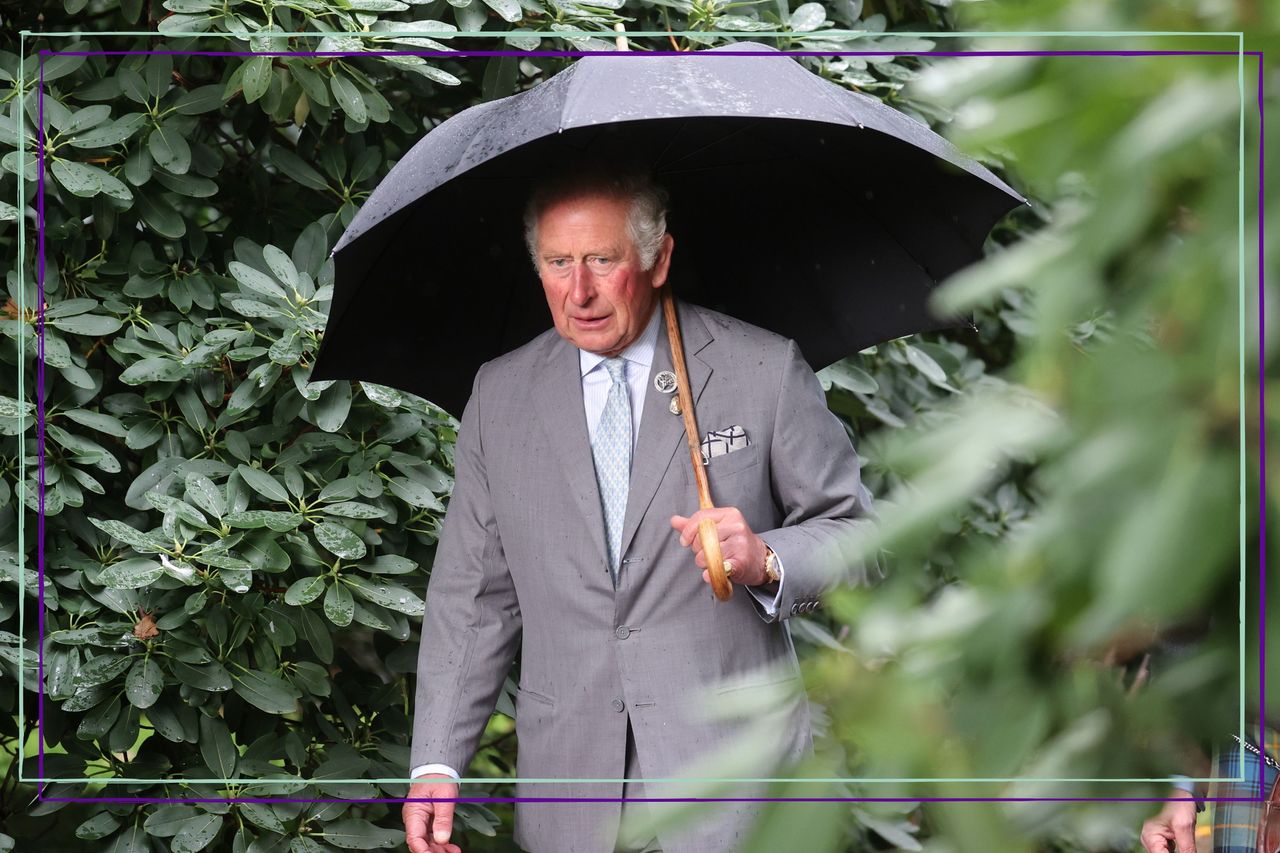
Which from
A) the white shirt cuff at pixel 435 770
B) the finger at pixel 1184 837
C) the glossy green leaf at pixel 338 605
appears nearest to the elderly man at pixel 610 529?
the white shirt cuff at pixel 435 770

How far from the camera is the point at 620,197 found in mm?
1972

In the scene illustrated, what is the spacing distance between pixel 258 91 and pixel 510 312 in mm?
572

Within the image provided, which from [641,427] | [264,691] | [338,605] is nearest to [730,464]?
[641,427]

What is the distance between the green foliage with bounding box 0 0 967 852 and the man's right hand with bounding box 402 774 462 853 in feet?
1.61

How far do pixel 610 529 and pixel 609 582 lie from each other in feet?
0.23

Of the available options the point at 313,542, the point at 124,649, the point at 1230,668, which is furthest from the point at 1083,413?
the point at 124,649

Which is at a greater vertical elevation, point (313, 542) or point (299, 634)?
point (313, 542)

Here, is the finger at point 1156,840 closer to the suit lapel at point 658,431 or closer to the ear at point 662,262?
the suit lapel at point 658,431

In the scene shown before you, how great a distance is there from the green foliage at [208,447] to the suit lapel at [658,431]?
0.62 metres

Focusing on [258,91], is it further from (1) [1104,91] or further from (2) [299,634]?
(1) [1104,91]

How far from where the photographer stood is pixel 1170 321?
22.2 inches

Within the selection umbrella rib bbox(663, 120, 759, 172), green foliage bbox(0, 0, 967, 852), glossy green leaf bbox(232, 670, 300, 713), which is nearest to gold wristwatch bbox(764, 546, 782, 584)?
umbrella rib bbox(663, 120, 759, 172)

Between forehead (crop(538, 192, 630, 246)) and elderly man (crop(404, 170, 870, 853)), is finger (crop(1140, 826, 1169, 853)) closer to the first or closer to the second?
elderly man (crop(404, 170, 870, 853))

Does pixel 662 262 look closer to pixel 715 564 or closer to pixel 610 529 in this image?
pixel 610 529
